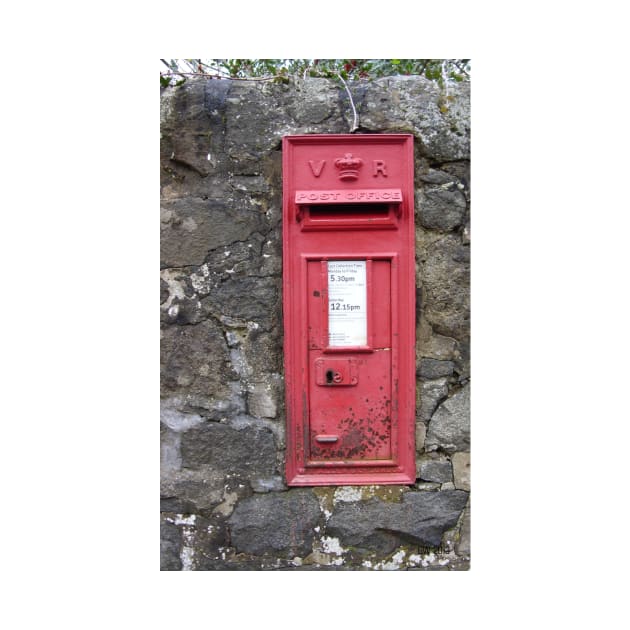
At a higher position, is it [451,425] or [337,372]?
[337,372]

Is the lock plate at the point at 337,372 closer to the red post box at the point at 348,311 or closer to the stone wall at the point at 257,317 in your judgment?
the red post box at the point at 348,311

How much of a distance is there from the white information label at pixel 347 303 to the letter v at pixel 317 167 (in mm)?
Answer: 426

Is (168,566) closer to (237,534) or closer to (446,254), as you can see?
(237,534)

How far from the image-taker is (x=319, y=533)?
1840 millimetres

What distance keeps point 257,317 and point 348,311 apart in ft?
1.45

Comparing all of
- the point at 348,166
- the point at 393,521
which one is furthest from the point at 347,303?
the point at 393,521

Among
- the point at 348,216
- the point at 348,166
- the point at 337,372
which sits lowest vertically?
the point at 337,372

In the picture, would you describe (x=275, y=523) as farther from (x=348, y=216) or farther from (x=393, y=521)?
(x=348, y=216)

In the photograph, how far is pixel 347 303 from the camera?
1.81 m

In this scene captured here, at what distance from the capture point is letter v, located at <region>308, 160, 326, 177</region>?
1.81 metres

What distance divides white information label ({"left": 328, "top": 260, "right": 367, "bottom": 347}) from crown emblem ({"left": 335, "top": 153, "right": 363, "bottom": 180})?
40 centimetres

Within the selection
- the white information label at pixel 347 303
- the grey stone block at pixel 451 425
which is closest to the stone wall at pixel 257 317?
the grey stone block at pixel 451 425

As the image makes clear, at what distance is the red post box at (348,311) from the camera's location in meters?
1.80

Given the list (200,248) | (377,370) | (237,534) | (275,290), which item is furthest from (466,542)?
(200,248)
